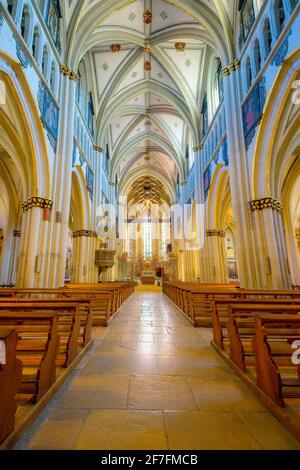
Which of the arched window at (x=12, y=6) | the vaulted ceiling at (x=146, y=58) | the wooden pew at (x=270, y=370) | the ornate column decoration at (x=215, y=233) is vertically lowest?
the wooden pew at (x=270, y=370)

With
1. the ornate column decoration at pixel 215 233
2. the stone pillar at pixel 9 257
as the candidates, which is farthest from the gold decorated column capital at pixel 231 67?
the stone pillar at pixel 9 257

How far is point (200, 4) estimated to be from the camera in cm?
1044

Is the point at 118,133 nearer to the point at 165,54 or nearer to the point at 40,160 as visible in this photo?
the point at 165,54

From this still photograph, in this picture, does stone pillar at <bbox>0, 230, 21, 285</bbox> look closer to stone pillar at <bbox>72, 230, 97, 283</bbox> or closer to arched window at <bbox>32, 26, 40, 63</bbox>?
stone pillar at <bbox>72, 230, 97, 283</bbox>

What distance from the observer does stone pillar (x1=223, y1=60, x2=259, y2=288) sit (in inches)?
322

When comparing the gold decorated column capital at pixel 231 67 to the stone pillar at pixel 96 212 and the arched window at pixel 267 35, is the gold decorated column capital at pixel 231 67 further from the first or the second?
the stone pillar at pixel 96 212

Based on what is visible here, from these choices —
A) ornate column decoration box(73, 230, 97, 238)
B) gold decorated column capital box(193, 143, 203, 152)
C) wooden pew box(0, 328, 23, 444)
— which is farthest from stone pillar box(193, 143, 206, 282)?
wooden pew box(0, 328, 23, 444)

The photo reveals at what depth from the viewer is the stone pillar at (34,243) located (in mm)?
7453

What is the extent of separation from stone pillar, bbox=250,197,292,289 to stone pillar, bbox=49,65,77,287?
6.92 m

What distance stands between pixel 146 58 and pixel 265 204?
1281 centimetres

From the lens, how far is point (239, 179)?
28.8 feet

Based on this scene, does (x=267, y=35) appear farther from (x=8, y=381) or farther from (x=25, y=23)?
(x=8, y=381)

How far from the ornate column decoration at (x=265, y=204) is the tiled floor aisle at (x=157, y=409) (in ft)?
20.0
